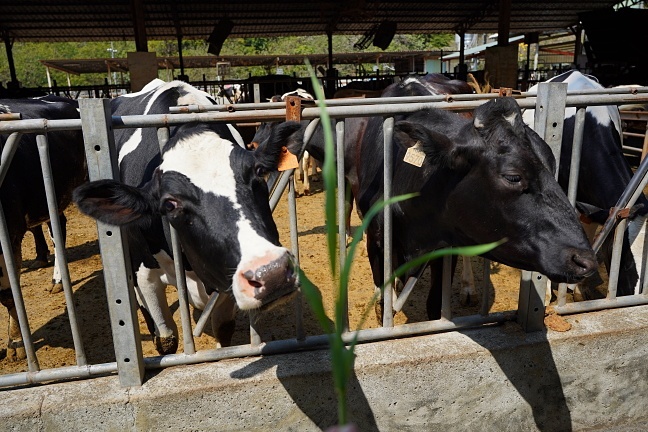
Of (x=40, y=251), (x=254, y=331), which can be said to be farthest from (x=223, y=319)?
(x=40, y=251)

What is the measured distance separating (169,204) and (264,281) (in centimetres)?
61

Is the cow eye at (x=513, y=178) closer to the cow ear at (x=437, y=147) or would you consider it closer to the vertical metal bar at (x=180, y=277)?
the cow ear at (x=437, y=147)

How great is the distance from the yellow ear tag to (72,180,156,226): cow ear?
535 millimetres

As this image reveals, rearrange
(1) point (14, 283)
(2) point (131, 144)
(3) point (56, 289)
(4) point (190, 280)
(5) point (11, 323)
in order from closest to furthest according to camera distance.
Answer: (1) point (14, 283) → (4) point (190, 280) → (2) point (131, 144) → (5) point (11, 323) → (3) point (56, 289)

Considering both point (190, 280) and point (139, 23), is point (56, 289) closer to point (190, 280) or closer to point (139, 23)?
point (190, 280)

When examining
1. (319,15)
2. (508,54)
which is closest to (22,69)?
(319,15)

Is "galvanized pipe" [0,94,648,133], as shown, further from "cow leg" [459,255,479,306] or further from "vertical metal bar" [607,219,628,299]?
"cow leg" [459,255,479,306]

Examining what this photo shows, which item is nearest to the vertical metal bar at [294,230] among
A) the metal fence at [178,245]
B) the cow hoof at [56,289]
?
the metal fence at [178,245]

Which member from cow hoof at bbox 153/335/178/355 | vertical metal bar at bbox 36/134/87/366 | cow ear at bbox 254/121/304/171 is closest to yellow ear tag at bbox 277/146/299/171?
cow ear at bbox 254/121/304/171

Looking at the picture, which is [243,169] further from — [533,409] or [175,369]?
[533,409]

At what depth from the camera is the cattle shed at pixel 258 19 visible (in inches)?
378

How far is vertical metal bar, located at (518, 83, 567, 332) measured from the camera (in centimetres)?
197

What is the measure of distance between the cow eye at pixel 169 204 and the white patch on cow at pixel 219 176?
0.10 m

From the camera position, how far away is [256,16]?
11164 mm
